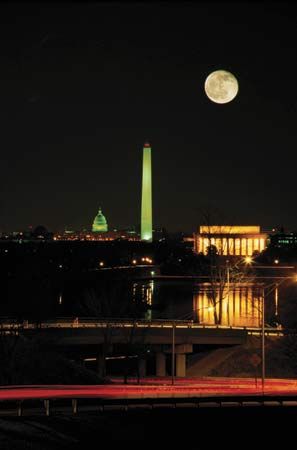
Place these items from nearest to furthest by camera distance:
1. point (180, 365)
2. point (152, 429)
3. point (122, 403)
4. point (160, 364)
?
1. point (152, 429)
2. point (122, 403)
3. point (180, 365)
4. point (160, 364)

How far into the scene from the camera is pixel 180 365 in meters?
33.3

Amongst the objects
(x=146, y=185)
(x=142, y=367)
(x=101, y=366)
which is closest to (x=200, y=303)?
(x=142, y=367)

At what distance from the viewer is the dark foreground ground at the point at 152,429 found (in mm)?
11364

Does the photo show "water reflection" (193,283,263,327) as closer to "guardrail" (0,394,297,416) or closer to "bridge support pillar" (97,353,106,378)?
"bridge support pillar" (97,353,106,378)

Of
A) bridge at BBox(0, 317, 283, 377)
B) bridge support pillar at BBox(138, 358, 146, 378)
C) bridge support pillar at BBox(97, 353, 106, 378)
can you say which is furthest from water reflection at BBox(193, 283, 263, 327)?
bridge support pillar at BBox(97, 353, 106, 378)

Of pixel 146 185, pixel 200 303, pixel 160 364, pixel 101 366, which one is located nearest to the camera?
pixel 101 366

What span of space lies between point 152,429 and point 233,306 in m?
37.4

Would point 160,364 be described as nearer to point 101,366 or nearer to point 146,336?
point 146,336

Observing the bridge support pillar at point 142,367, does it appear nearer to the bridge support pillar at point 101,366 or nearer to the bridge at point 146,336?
the bridge at point 146,336

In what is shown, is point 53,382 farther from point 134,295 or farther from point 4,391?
point 134,295

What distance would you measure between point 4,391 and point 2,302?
27940 millimetres

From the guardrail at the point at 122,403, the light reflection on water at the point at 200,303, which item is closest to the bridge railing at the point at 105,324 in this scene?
the light reflection on water at the point at 200,303

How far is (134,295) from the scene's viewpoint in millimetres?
54125

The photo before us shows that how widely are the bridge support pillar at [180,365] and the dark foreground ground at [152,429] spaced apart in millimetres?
17833
